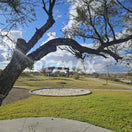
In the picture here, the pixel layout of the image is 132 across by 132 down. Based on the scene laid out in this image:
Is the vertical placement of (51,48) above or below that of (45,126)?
above

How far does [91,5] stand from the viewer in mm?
3350

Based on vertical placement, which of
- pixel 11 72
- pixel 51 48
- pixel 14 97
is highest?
pixel 51 48

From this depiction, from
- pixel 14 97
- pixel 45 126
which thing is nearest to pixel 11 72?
pixel 45 126

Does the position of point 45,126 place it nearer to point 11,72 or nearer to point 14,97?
point 11,72

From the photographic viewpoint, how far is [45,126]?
3.89 metres

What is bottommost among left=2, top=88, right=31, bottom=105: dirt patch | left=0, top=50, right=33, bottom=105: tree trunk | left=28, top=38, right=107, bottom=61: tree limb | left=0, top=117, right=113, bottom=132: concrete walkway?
left=2, top=88, right=31, bottom=105: dirt patch

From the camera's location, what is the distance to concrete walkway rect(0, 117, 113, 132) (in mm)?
3627

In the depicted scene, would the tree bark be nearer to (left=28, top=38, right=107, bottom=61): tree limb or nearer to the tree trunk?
the tree trunk

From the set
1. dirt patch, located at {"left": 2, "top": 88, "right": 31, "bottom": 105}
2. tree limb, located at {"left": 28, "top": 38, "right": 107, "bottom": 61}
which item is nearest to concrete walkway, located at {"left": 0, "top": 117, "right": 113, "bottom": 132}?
tree limb, located at {"left": 28, "top": 38, "right": 107, "bottom": 61}

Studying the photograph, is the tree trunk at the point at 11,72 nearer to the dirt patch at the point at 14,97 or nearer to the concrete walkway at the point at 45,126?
the concrete walkway at the point at 45,126

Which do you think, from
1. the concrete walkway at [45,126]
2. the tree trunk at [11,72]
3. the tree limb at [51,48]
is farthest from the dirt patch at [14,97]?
the tree limb at [51,48]

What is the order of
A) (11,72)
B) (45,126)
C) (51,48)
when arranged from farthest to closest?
(45,126) < (51,48) < (11,72)

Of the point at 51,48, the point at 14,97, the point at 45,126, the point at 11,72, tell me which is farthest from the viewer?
the point at 14,97

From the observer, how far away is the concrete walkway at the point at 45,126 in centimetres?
363
